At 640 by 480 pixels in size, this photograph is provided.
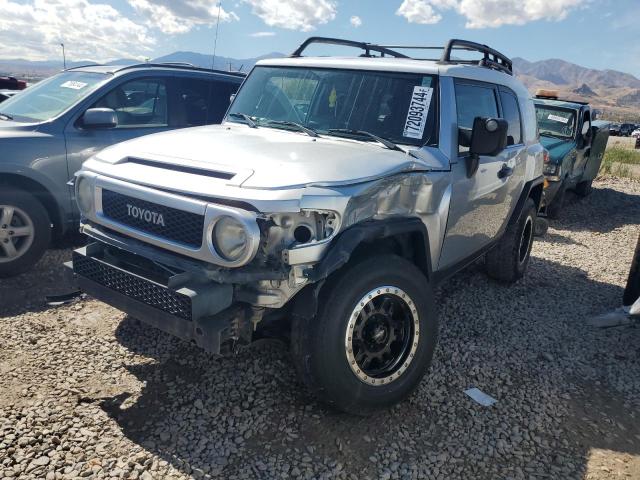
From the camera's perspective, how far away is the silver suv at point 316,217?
261 centimetres

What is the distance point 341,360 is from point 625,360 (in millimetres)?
2723

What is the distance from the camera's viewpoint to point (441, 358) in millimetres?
3934

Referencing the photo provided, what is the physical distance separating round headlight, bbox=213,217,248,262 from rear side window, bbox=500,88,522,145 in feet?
10.3

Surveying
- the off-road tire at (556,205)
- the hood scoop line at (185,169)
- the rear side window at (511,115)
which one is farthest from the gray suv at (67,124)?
the off-road tire at (556,205)

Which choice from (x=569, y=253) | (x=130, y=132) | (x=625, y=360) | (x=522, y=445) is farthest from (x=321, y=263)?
(x=569, y=253)

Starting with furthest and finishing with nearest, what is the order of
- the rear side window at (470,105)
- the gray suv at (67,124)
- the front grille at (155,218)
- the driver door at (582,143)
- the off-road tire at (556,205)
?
the driver door at (582,143), the off-road tire at (556,205), the gray suv at (67,124), the rear side window at (470,105), the front grille at (155,218)

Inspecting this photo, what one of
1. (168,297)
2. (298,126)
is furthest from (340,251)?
(298,126)

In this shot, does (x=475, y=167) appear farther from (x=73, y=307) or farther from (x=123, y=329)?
(x=73, y=307)

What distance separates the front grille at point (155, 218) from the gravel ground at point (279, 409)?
2.80 feet

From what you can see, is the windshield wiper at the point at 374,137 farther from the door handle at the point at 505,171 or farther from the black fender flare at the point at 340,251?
the door handle at the point at 505,171

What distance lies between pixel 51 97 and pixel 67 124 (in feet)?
2.01

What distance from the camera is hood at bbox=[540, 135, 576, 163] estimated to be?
9.31 meters

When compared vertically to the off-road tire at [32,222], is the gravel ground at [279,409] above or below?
below

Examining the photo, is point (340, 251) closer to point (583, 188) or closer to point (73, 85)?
point (73, 85)
